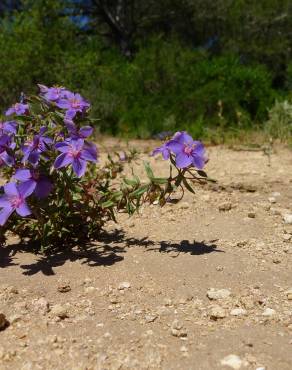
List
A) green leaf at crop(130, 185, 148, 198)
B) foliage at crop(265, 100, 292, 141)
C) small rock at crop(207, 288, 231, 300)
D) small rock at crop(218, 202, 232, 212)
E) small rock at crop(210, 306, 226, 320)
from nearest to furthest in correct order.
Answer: small rock at crop(210, 306, 226, 320) < small rock at crop(207, 288, 231, 300) < green leaf at crop(130, 185, 148, 198) < small rock at crop(218, 202, 232, 212) < foliage at crop(265, 100, 292, 141)

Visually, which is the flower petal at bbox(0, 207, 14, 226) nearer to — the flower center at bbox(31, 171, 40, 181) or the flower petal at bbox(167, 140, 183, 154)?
the flower center at bbox(31, 171, 40, 181)

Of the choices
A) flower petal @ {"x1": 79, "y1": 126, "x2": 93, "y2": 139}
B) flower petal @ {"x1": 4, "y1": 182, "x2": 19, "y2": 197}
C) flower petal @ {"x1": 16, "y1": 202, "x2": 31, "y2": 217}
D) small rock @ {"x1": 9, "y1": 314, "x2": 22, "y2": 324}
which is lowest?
small rock @ {"x1": 9, "y1": 314, "x2": 22, "y2": 324}

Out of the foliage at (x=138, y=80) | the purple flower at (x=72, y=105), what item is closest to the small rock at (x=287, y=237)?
the purple flower at (x=72, y=105)

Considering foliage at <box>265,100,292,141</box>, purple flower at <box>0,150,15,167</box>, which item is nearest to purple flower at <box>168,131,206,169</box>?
purple flower at <box>0,150,15,167</box>

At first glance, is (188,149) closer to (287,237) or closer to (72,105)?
(72,105)

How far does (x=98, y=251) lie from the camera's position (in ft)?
7.28

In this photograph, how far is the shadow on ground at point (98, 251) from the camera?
208 cm

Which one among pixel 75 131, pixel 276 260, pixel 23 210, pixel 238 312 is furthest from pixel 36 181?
pixel 276 260

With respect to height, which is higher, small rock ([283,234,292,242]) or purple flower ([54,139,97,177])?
purple flower ([54,139,97,177])

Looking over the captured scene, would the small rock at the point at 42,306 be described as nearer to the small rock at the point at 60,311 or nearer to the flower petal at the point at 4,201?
the small rock at the point at 60,311

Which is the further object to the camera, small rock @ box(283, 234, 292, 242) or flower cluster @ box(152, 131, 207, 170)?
small rock @ box(283, 234, 292, 242)

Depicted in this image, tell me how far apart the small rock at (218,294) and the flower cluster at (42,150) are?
2.07ft

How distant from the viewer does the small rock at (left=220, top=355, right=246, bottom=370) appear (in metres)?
1.45

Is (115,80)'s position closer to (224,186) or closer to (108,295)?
(224,186)
